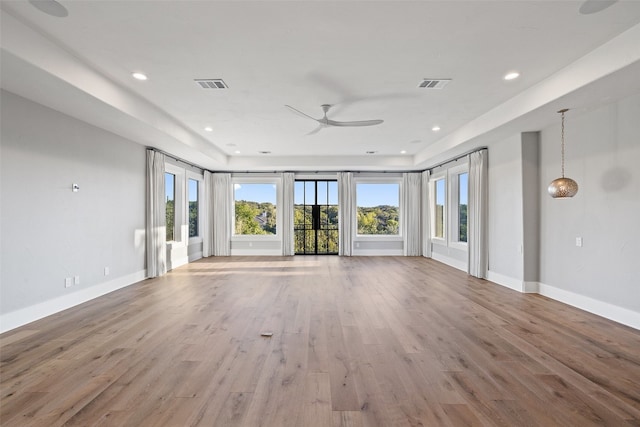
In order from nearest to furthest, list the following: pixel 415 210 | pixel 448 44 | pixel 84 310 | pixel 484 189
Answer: pixel 448 44 → pixel 84 310 → pixel 484 189 → pixel 415 210

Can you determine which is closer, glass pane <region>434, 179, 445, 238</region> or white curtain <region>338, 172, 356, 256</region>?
glass pane <region>434, 179, 445, 238</region>

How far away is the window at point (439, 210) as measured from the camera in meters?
8.43

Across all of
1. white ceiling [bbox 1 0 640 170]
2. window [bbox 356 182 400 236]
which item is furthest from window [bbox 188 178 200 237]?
window [bbox 356 182 400 236]

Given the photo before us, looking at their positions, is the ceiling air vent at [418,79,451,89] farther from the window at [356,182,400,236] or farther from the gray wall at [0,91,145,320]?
the window at [356,182,400,236]

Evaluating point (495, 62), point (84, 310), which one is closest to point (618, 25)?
point (495, 62)

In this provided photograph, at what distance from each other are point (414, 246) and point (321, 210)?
10.0ft

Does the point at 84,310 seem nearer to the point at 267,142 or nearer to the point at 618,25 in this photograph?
the point at 267,142

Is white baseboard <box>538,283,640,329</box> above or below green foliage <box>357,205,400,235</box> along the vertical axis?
below

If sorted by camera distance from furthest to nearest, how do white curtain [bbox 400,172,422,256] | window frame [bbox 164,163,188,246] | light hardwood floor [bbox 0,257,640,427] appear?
1. white curtain [bbox 400,172,422,256]
2. window frame [bbox 164,163,188,246]
3. light hardwood floor [bbox 0,257,640,427]

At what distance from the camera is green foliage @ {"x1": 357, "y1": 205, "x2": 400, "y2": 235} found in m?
9.77

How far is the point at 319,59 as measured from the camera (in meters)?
3.20

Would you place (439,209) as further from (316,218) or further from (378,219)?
(316,218)

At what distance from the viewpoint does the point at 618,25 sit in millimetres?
2600

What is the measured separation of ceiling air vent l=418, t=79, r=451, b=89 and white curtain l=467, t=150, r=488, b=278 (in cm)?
282
